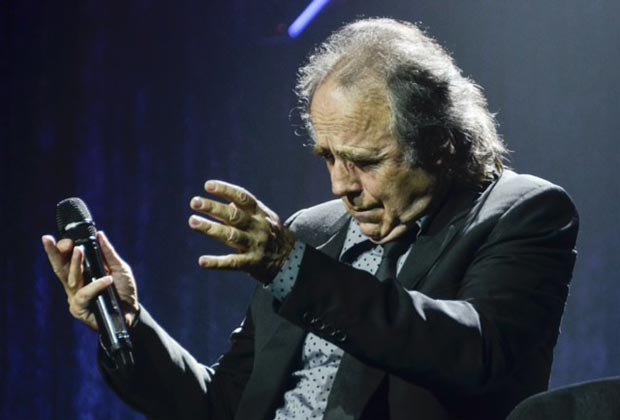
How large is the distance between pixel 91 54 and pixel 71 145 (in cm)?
31

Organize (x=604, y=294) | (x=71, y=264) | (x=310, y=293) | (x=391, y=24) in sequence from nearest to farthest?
1. (x=310, y=293)
2. (x=71, y=264)
3. (x=391, y=24)
4. (x=604, y=294)

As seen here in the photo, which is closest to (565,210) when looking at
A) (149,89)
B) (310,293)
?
(310,293)

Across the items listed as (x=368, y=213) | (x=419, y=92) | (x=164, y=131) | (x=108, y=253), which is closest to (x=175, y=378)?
(x=108, y=253)

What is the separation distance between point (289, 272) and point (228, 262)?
139mm

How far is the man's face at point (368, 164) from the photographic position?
1.98 meters

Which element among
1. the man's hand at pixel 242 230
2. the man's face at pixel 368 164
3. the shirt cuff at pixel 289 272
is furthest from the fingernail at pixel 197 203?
the man's face at pixel 368 164

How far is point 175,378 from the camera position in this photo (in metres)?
2.20

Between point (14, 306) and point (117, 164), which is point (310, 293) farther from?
point (14, 306)

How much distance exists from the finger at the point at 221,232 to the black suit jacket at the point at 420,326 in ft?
0.43

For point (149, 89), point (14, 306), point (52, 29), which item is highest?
point (52, 29)

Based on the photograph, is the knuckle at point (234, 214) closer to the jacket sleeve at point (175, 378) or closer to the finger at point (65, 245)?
the finger at point (65, 245)

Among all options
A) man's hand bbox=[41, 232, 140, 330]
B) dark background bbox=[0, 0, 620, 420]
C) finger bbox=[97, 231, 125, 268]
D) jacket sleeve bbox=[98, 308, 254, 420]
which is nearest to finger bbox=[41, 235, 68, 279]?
man's hand bbox=[41, 232, 140, 330]

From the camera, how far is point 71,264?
6.23 ft

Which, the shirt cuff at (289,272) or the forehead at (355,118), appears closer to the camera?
the shirt cuff at (289,272)
